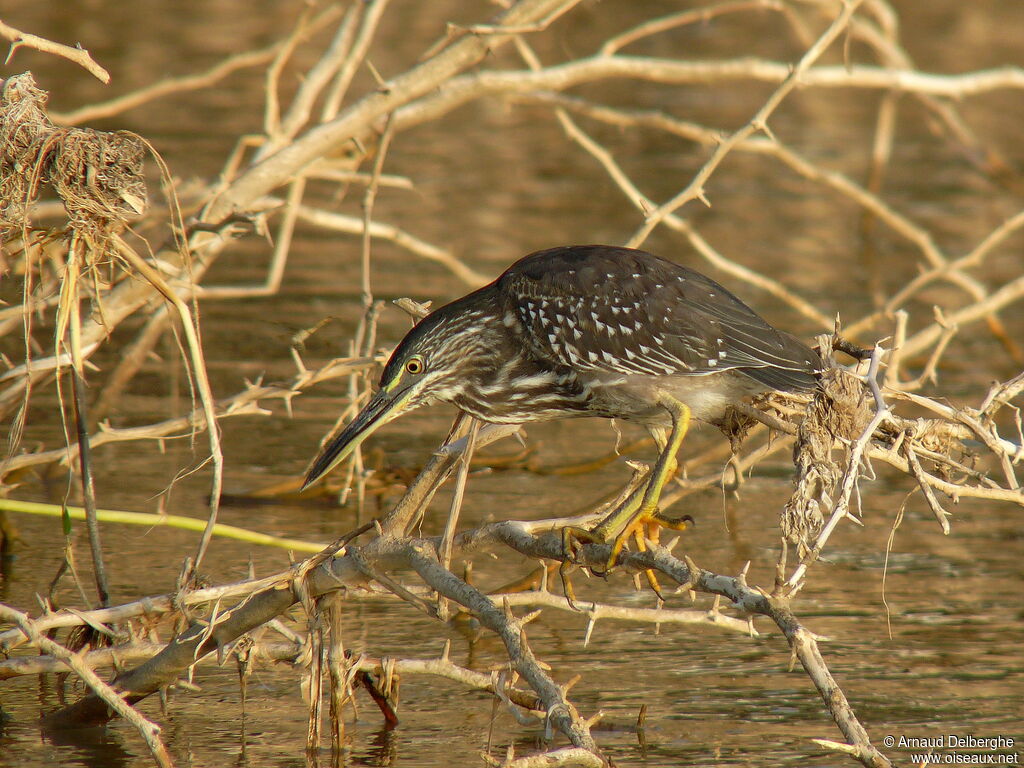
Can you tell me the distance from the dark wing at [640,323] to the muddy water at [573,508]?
1.39 meters

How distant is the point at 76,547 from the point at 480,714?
2521 millimetres

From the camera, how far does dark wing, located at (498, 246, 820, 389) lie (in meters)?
4.93

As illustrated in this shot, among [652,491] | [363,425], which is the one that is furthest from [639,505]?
[363,425]

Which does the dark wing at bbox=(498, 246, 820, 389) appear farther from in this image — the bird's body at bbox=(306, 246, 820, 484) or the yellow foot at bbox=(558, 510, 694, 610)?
the yellow foot at bbox=(558, 510, 694, 610)

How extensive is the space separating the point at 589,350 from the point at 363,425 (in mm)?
883

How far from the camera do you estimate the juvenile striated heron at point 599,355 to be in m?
4.94

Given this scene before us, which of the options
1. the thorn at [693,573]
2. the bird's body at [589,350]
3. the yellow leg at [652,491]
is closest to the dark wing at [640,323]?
the bird's body at [589,350]

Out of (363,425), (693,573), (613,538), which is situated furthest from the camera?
(363,425)

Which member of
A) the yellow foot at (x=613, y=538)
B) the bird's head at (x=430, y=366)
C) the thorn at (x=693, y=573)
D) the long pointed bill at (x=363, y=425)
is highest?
the bird's head at (x=430, y=366)

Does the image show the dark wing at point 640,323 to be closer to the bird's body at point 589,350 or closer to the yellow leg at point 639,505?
the bird's body at point 589,350

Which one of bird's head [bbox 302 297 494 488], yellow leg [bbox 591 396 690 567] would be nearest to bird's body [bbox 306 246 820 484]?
bird's head [bbox 302 297 494 488]

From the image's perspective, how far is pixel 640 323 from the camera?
197 inches

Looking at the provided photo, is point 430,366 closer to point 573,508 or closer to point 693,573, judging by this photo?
point 693,573

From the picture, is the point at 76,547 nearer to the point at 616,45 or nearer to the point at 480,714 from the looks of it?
the point at 480,714
